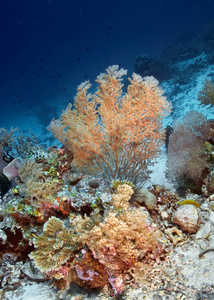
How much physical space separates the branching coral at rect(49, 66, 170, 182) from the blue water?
175 feet

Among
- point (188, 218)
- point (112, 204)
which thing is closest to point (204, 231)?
point (188, 218)

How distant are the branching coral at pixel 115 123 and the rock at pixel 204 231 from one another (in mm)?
2093

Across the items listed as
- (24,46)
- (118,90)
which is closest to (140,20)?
(24,46)

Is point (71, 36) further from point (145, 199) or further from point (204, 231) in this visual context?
point (204, 231)

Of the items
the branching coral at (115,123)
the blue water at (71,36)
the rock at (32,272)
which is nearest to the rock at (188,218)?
the branching coral at (115,123)

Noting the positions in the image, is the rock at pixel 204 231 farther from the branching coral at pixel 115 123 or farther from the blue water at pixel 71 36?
the blue water at pixel 71 36

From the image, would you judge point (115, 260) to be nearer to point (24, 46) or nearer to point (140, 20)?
point (140, 20)

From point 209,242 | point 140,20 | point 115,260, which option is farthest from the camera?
point 140,20

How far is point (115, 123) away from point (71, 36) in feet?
374

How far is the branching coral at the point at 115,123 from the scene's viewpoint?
3.94 m

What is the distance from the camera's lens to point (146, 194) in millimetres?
3859

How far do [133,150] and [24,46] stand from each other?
117428mm

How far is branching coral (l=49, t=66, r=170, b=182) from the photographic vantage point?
3.94 metres

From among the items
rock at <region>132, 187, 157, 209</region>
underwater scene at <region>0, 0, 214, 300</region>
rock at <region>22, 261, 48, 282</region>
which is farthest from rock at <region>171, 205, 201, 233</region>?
rock at <region>22, 261, 48, 282</region>
